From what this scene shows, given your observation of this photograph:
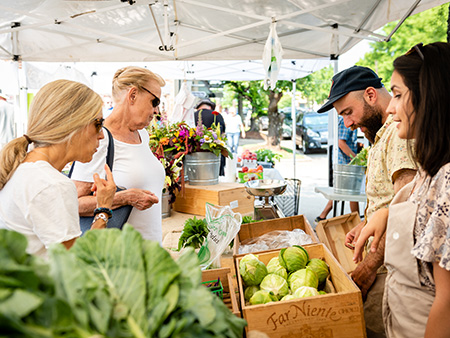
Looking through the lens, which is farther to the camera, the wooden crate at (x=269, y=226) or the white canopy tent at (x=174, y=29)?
the white canopy tent at (x=174, y=29)

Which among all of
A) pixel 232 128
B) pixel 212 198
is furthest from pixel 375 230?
pixel 232 128

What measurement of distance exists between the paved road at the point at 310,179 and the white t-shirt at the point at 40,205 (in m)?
6.14

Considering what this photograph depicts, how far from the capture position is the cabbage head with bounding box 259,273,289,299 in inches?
65.3

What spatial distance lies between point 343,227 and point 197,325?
2027mm

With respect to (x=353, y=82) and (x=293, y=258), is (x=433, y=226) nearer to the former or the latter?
(x=293, y=258)

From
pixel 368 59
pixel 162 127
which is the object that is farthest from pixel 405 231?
pixel 368 59

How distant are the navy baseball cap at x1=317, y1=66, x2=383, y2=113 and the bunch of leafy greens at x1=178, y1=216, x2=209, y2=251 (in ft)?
3.70

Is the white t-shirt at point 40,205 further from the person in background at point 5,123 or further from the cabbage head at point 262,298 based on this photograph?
the person in background at point 5,123

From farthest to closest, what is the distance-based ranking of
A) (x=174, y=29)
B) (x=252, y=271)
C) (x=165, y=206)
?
(x=174, y=29), (x=165, y=206), (x=252, y=271)

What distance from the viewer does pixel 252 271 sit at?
1.75 meters

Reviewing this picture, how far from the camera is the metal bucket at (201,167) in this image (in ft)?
13.0

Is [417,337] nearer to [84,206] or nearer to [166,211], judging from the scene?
[84,206]

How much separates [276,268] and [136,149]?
1090 mm

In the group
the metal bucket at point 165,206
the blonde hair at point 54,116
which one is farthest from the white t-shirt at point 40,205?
the metal bucket at point 165,206
